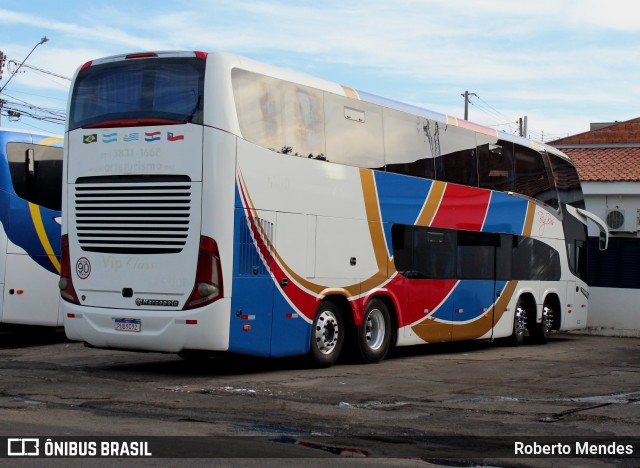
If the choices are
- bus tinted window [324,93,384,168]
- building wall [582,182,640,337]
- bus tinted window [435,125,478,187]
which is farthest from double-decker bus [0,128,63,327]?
building wall [582,182,640,337]

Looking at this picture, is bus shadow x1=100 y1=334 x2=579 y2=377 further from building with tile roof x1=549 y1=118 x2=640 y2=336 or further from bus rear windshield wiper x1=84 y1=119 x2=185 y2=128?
building with tile roof x1=549 y1=118 x2=640 y2=336

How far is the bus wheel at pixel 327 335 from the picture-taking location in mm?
Answer: 14695

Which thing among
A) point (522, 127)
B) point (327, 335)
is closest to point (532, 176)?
point (327, 335)

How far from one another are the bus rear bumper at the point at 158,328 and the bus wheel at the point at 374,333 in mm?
3360

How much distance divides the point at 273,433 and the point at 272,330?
191 inches

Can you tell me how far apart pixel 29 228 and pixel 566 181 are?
1183 cm

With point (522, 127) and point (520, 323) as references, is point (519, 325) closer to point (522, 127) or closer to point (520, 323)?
point (520, 323)

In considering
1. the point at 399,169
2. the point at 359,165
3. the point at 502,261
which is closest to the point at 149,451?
the point at 359,165

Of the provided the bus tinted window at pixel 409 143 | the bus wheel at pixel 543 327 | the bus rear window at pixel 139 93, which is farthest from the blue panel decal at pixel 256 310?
the bus wheel at pixel 543 327

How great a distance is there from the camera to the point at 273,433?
29.2 ft

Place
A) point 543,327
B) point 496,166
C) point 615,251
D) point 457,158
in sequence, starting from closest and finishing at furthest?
1. point 457,158
2. point 496,166
3. point 543,327
4. point 615,251

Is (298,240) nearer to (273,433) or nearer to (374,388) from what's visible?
(374,388)

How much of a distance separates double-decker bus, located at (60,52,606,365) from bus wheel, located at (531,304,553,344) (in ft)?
16.1

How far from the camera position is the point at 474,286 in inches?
753
